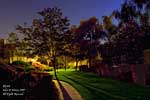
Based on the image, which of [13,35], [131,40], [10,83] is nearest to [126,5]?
[131,40]

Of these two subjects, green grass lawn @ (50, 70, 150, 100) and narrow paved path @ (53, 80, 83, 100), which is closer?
narrow paved path @ (53, 80, 83, 100)

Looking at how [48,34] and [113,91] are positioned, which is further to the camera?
[48,34]

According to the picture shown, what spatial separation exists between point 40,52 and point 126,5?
42.6 feet

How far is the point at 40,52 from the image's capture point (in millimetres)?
35750

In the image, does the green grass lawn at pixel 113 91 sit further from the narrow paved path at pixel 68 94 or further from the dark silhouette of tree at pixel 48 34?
the dark silhouette of tree at pixel 48 34

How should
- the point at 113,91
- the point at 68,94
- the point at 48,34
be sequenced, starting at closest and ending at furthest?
the point at 68,94 < the point at 113,91 < the point at 48,34

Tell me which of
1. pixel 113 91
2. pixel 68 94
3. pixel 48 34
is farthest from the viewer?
pixel 48 34

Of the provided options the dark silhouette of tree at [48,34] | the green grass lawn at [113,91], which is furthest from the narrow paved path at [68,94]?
the dark silhouette of tree at [48,34]

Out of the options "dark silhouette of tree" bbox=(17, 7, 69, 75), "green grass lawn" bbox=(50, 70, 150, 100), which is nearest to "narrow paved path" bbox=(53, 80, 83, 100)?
"green grass lawn" bbox=(50, 70, 150, 100)

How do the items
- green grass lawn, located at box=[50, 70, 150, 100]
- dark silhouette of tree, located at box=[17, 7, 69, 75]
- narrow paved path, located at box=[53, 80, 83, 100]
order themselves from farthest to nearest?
dark silhouette of tree, located at box=[17, 7, 69, 75] < green grass lawn, located at box=[50, 70, 150, 100] < narrow paved path, located at box=[53, 80, 83, 100]

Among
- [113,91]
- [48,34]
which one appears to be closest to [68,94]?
[113,91]

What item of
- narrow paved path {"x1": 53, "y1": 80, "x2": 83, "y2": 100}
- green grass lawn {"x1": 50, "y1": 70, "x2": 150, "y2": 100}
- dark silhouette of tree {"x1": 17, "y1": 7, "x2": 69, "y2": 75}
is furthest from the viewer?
dark silhouette of tree {"x1": 17, "y1": 7, "x2": 69, "y2": 75}

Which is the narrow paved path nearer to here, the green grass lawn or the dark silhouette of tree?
the green grass lawn

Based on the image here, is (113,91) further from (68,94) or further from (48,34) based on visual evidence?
(48,34)
